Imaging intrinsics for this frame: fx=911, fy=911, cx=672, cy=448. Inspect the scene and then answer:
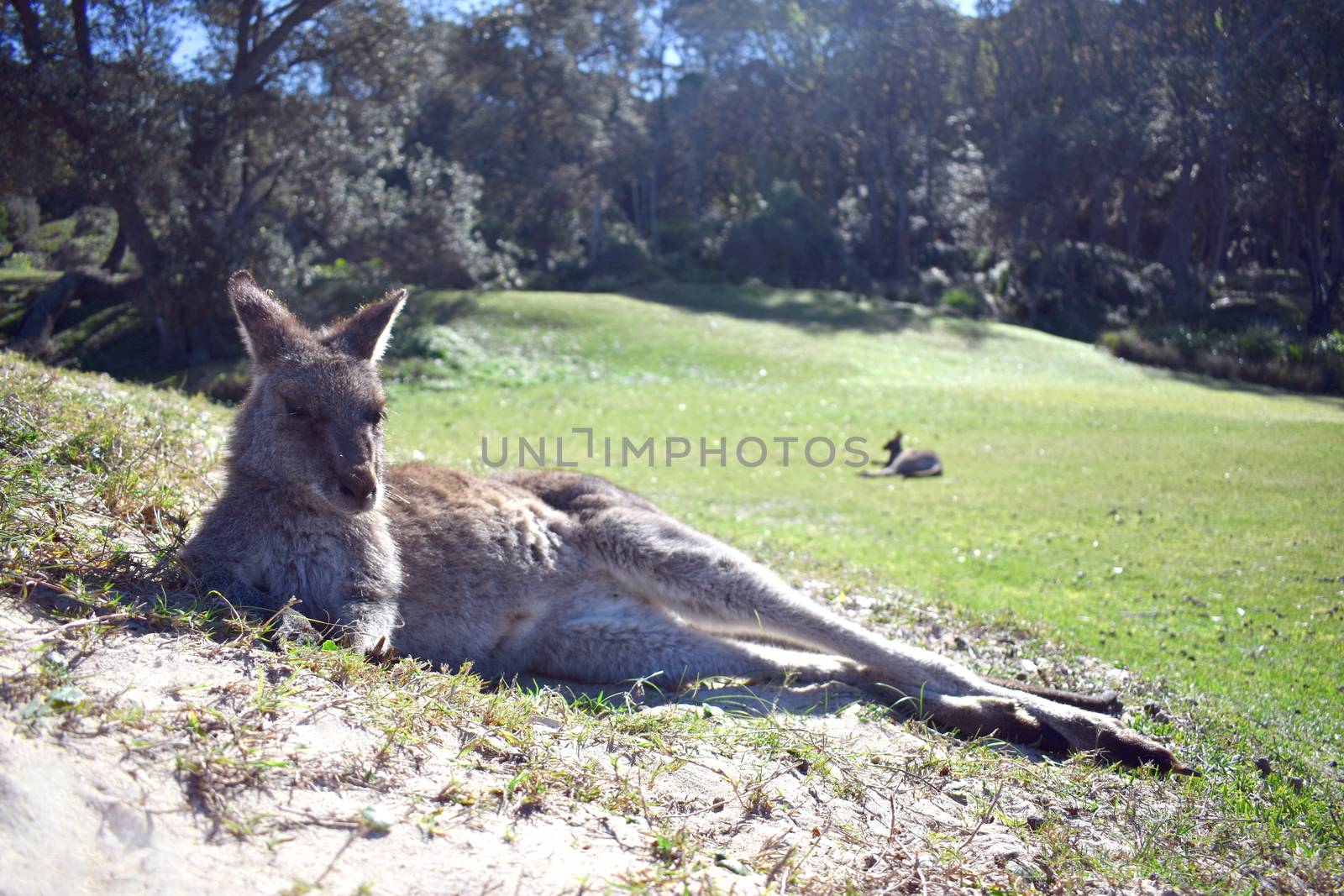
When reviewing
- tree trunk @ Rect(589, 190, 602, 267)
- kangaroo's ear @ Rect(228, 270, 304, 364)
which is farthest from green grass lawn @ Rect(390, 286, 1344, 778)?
tree trunk @ Rect(589, 190, 602, 267)

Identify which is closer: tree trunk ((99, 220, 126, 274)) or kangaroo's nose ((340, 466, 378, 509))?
kangaroo's nose ((340, 466, 378, 509))

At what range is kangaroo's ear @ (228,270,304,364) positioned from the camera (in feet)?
15.2

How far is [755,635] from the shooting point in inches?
232

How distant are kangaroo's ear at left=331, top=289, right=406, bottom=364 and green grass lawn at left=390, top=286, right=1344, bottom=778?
13.3 feet

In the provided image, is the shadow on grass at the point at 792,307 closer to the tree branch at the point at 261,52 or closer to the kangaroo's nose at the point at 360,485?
the tree branch at the point at 261,52

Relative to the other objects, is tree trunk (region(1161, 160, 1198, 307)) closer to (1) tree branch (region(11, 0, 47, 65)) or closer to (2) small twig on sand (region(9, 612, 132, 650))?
(2) small twig on sand (region(9, 612, 132, 650))

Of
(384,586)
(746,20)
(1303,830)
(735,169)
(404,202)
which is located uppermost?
(746,20)

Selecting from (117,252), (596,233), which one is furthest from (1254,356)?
(596,233)

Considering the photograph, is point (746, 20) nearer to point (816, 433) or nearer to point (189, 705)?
point (816, 433)

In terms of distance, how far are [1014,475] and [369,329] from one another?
9.04 m

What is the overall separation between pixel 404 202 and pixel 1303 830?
26.4 meters

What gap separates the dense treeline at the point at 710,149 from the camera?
930cm

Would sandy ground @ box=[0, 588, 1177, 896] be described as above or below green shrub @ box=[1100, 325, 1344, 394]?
below

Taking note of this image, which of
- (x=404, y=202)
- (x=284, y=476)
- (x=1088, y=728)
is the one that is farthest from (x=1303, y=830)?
(x=404, y=202)
